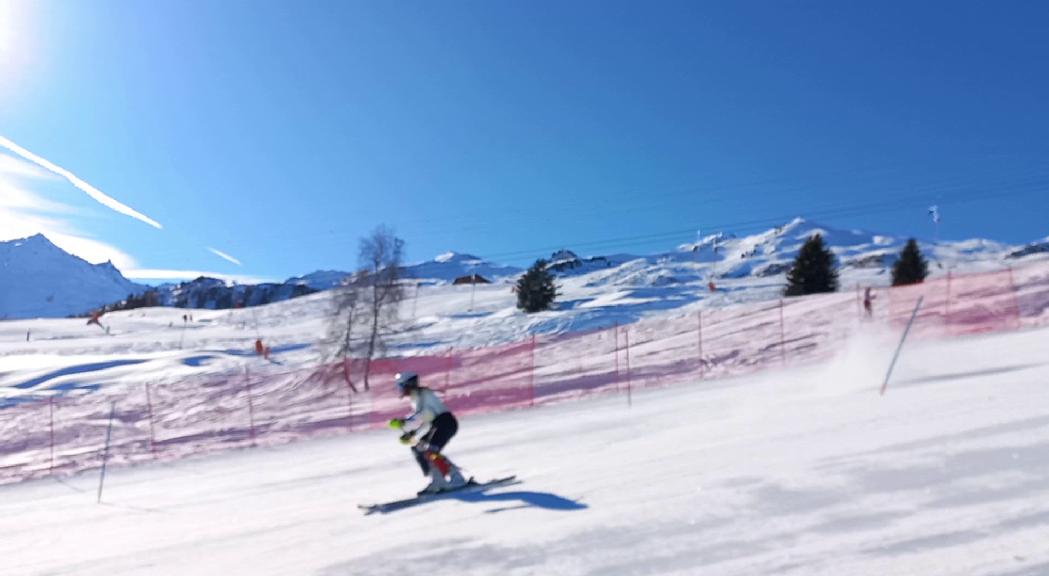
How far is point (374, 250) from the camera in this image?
39.6 metres

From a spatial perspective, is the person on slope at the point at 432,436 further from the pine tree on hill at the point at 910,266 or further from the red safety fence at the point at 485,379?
the pine tree on hill at the point at 910,266

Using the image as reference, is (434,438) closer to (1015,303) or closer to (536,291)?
(1015,303)

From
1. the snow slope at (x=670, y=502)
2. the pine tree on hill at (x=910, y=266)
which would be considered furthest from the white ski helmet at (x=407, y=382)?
the pine tree on hill at (x=910, y=266)

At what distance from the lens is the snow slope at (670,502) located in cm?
563

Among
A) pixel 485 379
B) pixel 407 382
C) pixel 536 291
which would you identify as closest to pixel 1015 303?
pixel 485 379

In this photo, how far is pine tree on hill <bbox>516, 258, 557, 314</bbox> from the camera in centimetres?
5853

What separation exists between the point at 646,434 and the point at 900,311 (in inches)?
767

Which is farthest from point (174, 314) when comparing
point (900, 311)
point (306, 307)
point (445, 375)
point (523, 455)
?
point (523, 455)

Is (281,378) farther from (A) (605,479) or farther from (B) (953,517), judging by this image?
(B) (953,517)

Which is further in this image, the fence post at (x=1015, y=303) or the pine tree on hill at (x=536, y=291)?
the pine tree on hill at (x=536, y=291)

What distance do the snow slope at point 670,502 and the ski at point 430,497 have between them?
0.19 meters

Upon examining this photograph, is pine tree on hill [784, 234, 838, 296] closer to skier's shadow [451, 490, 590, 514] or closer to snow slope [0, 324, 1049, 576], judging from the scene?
snow slope [0, 324, 1049, 576]

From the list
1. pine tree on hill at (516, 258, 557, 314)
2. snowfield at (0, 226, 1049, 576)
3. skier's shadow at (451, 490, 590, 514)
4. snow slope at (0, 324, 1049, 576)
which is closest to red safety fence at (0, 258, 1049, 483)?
snowfield at (0, 226, 1049, 576)

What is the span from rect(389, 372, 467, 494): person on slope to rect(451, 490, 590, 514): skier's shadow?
0.29m
